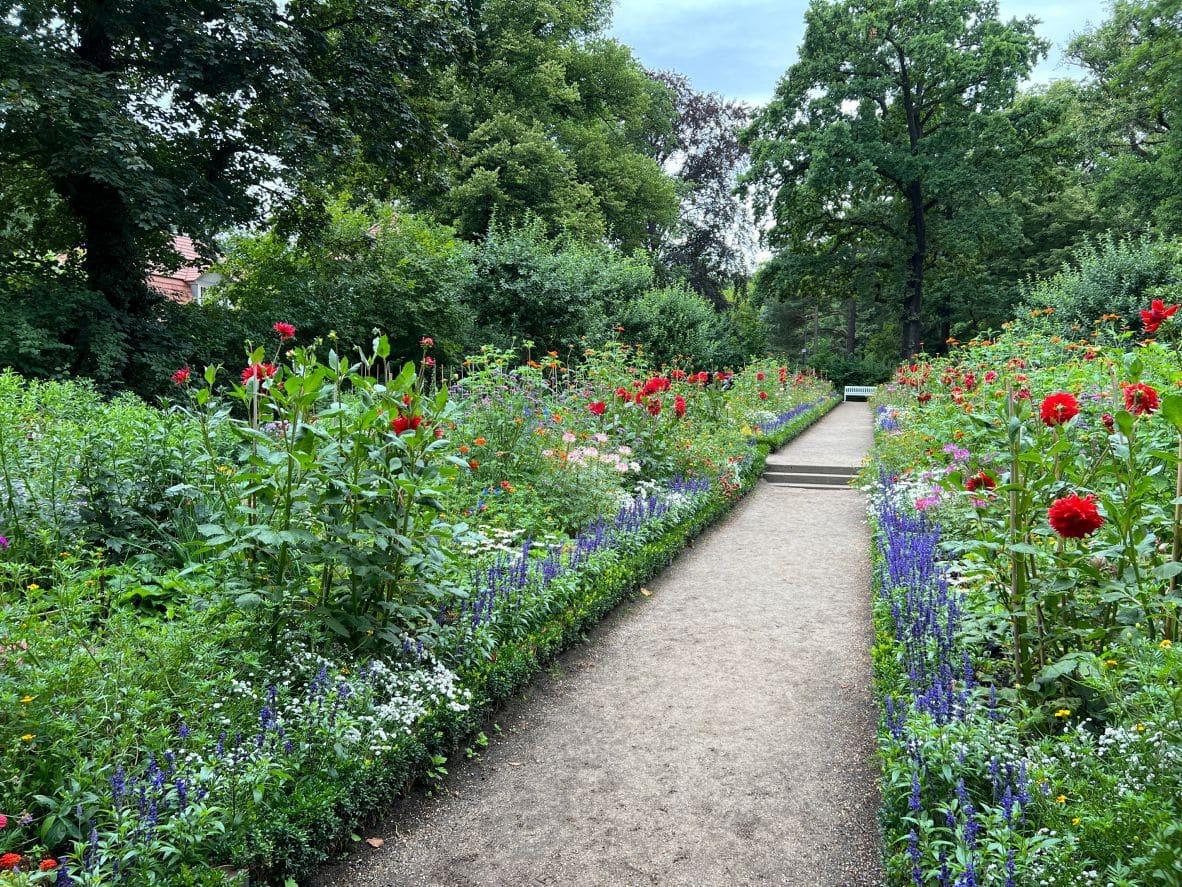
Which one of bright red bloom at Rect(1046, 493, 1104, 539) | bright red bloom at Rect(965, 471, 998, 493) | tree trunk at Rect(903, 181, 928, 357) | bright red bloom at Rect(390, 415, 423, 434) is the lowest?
bright red bloom at Rect(1046, 493, 1104, 539)

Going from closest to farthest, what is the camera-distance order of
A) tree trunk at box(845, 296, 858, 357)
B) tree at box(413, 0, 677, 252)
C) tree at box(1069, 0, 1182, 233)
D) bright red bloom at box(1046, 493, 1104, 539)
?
bright red bloom at box(1046, 493, 1104, 539)
tree at box(1069, 0, 1182, 233)
tree at box(413, 0, 677, 252)
tree trunk at box(845, 296, 858, 357)

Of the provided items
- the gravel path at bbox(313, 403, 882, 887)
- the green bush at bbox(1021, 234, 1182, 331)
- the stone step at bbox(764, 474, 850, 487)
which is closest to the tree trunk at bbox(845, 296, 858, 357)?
the green bush at bbox(1021, 234, 1182, 331)

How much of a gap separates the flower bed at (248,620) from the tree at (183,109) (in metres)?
5.61

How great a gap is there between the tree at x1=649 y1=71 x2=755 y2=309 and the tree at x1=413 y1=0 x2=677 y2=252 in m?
6.30

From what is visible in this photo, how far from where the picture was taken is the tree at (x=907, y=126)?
74.4ft

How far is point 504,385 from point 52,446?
144 inches

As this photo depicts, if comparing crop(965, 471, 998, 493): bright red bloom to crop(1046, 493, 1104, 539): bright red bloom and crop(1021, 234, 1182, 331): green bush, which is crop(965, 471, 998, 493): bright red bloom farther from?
crop(1021, 234, 1182, 331): green bush

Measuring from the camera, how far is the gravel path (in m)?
2.39

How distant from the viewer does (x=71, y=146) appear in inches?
323

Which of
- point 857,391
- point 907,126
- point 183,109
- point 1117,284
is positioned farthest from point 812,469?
point 857,391

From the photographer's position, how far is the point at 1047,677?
2.38 meters

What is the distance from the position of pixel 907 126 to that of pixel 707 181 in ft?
28.9

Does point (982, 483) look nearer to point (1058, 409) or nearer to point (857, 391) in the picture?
point (1058, 409)

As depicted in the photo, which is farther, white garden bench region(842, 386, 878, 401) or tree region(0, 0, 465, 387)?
white garden bench region(842, 386, 878, 401)
